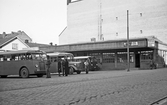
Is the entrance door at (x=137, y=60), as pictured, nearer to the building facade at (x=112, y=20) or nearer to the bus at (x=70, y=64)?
the building facade at (x=112, y=20)

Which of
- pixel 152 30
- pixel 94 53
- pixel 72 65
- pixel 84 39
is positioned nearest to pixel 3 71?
pixel 72 65

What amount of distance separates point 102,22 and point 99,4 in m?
5.00

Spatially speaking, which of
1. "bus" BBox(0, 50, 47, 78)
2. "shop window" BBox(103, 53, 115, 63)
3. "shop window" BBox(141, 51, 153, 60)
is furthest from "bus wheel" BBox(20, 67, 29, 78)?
"shop window" BBox(103, 53, 115, 63)

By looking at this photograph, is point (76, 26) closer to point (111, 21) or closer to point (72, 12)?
point (72, 12)

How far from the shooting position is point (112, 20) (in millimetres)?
63938

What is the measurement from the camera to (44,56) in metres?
25.7

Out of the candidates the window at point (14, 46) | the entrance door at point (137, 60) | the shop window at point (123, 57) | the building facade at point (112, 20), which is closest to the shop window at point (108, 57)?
the shop window at point (123, 57)

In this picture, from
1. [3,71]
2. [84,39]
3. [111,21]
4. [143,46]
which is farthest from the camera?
[84,39]

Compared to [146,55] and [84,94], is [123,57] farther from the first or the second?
[84,94]

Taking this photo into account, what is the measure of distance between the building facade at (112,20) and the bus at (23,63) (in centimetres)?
3766

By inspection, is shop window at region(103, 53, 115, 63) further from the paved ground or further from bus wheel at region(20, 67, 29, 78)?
the paved ground

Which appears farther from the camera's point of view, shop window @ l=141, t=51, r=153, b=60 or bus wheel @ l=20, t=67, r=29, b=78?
shop window @ l=141, t=51, r=153, b=60

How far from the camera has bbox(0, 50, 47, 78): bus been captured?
23.9 m

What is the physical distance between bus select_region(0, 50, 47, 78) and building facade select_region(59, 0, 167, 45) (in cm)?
3766
